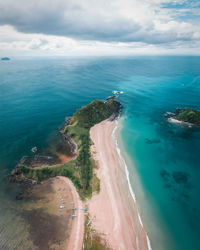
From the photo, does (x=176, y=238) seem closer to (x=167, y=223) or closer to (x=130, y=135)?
(x=167, y=223)

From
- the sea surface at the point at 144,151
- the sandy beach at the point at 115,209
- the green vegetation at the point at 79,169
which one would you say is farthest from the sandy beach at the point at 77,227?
the sea surface at the point at 144,151

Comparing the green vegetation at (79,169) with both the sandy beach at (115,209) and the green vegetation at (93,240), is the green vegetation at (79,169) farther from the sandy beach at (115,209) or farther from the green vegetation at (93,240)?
the green vegetation at (93,240)

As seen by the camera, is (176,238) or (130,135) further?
(130,135)

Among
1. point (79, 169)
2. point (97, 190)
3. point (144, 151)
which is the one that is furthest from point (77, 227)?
point (144, 151)

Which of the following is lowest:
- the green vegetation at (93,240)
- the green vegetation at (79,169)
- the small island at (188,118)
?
Answer: the green vegetation at (93,240)

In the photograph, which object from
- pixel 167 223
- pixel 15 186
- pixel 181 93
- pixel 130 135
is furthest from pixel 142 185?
pixel 181 93

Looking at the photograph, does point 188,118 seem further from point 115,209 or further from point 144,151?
point 115,209

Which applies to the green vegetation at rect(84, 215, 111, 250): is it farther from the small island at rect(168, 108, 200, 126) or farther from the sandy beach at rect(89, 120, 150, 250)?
the small island at rect(168, 108, 200, 126)

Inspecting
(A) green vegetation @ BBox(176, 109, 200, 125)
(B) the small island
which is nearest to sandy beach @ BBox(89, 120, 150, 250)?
(B) the small island
